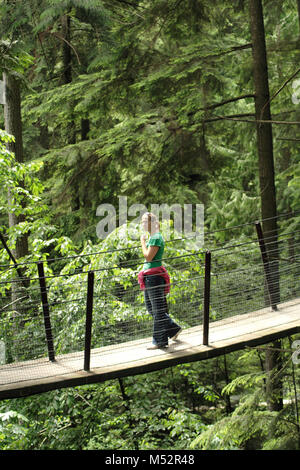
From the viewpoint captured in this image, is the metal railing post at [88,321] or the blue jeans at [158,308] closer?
the metal railing post at [88,321]

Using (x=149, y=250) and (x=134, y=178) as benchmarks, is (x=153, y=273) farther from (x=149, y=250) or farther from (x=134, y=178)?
(x=134, y=178)

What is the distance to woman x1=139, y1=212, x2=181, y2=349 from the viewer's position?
4297mm

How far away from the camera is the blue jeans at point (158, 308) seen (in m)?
4.43

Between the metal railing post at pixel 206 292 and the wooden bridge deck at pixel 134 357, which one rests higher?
the metal railing post at pixel 206 292

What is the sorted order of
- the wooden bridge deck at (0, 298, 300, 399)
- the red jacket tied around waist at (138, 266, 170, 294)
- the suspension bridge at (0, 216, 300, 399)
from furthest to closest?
the red jacket tied around waist at (138, 266, 170, 294), the suspension bridge at (0, 216, 300, 399), the wooden bridge deck at (0, 298, 300, 399)

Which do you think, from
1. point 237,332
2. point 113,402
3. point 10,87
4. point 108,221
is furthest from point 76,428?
point 10,87

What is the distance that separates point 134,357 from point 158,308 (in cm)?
47

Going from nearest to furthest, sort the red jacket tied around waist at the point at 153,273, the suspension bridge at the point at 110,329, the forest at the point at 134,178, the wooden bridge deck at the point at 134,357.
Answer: the wooden bridge deck at the point at 134,357, the suspension bridge at the point at 110,329, the red jacket tied around waist at the point at 153,273, the forest at the point at 134,178

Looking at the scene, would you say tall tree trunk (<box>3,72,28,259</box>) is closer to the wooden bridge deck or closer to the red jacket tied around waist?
the wooden bridge deck

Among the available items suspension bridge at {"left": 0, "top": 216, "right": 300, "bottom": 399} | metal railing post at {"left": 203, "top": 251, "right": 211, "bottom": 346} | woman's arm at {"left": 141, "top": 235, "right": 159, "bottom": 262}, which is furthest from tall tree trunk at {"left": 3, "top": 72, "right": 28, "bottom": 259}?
metal railing post at {"left": 203, "top": 251, "right": 211, "bottom": 346}

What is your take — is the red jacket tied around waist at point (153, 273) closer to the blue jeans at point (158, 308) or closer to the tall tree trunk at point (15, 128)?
the blue jeans at point (158, 308)

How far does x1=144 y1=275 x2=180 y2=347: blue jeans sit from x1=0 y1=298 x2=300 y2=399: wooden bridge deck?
13cm

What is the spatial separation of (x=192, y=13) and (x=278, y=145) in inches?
129

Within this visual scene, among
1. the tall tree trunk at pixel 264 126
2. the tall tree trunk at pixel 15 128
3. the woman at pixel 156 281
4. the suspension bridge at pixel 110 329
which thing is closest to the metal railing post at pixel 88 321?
the suspension bridge at pixel 110 329
